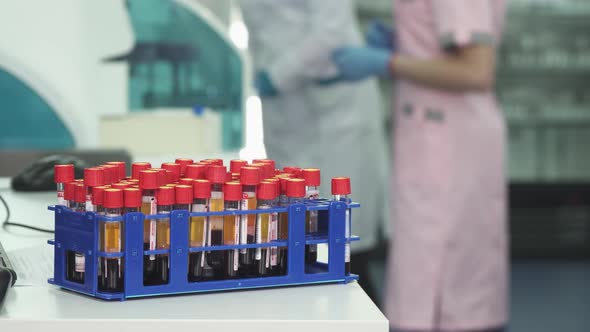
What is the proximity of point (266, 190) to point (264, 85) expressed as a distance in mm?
1714

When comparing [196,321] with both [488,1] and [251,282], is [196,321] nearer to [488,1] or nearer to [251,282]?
[251,282]

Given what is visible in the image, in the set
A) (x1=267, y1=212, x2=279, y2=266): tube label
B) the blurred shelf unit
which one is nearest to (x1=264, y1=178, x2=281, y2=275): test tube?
(x1=267, y1=212, x2=279, y2=266): tube label

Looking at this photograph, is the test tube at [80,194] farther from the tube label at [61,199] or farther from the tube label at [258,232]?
the tube label at [258,232]

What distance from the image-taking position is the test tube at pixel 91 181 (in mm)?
940

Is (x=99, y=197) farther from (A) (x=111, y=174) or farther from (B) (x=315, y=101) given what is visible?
(B) (x=315, y=101)

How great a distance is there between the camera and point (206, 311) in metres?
0.88

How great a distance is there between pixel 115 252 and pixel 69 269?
0.27ft

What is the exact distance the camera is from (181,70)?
2.82 metres

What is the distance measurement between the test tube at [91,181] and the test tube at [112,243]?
0.03m

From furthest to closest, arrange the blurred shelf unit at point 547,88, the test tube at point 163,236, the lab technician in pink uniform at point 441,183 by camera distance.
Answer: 1. the blurred shelf unit at point 547,88
2. the lab technician in pink uniform at point 441,183
3. the test tube at point 163,236

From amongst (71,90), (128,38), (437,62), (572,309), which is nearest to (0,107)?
(71,90)

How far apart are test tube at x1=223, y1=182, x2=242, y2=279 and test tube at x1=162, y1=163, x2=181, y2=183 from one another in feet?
0.32

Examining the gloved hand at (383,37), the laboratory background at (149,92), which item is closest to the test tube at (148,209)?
the laboratory background at (149,92)

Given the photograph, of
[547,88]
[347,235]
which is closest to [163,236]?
[347,235]
